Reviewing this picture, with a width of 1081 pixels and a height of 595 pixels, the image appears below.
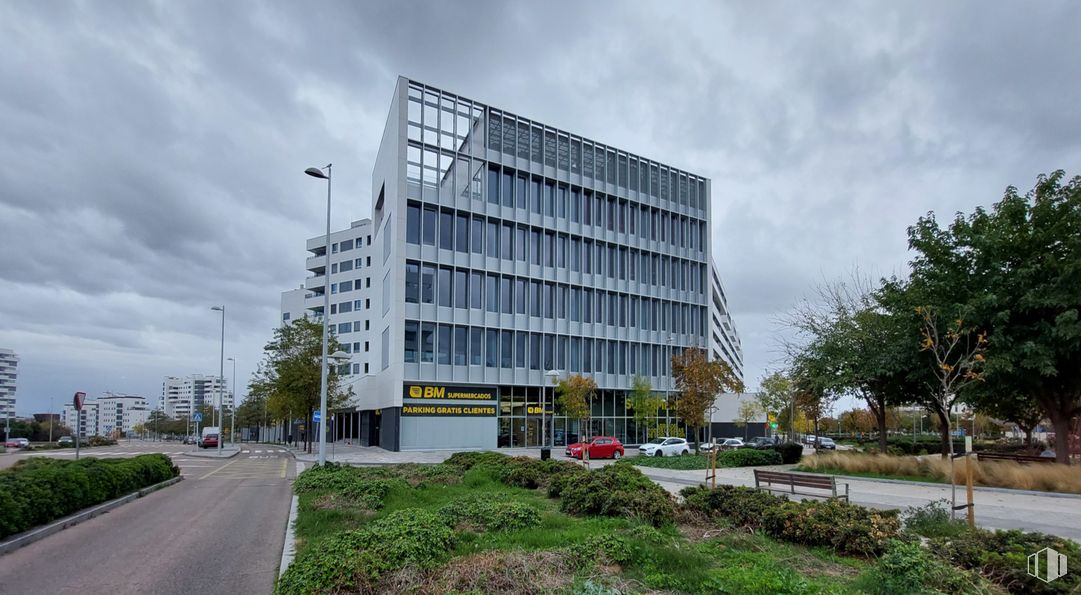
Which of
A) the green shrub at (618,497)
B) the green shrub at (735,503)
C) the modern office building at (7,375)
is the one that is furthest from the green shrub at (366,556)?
the modern office building at (7,375)

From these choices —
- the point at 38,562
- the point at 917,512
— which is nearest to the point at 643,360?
the point at 917,512

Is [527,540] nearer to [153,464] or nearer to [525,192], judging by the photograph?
[153,464]

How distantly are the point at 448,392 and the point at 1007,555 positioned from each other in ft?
127

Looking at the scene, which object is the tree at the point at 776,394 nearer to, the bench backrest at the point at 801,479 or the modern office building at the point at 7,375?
the bench backrest at the point at 801,479

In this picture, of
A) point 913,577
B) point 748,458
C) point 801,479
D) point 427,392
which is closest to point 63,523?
point 913,577

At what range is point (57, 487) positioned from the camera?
12.9 metres

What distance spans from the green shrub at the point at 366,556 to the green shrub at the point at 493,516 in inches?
50.6

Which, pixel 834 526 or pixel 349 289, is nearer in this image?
pixel 834 526

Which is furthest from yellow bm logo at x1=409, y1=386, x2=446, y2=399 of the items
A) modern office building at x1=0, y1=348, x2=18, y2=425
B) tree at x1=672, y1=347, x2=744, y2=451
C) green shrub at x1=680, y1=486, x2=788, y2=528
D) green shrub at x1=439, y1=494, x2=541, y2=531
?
modern office building at x1=0, y1=348, x2=18, y2=425

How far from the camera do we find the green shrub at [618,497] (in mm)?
10680

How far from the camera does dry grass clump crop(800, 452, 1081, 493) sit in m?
18.8

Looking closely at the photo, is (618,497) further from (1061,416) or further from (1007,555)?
(1061,416)

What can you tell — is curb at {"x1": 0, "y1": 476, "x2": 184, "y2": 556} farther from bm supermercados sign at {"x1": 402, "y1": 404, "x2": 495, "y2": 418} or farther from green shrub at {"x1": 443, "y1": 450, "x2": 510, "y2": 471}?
bm supermercados sign at {"x1": 402, "y1": 404, "x2": 495, "y2": 418}

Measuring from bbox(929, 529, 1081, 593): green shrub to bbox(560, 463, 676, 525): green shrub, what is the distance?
3894mm
